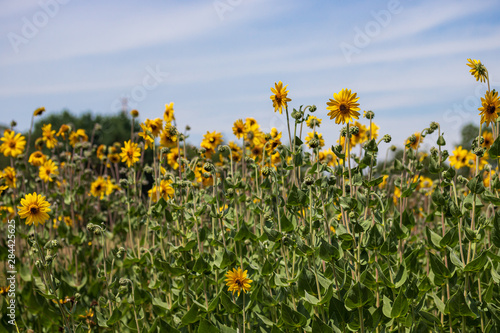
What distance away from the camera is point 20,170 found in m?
6.65

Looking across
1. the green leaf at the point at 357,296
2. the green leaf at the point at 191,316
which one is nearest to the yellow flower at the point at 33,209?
the green leaf at the point at 191,316

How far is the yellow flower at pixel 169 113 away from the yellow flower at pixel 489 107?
2726 millimetres

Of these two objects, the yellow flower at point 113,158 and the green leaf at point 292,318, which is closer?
the green leaf at point 292,318

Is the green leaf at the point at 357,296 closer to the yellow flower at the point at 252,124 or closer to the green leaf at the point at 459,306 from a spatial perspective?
the green leaf at the point at 459,306

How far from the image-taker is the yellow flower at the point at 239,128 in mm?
4844

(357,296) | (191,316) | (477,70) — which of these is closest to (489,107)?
(477,70)

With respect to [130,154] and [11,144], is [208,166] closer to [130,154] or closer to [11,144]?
[130,154]

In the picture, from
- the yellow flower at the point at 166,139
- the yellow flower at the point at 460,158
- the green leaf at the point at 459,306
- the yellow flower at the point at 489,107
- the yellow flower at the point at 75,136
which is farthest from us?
the yellow flower at the point at 75,136

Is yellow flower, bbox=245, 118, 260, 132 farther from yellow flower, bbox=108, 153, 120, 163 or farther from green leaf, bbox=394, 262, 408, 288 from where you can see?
green leaf, bbox=394, 262, 408, 288

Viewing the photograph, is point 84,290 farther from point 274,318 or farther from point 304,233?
point 304,233

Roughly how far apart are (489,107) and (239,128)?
2.48 m

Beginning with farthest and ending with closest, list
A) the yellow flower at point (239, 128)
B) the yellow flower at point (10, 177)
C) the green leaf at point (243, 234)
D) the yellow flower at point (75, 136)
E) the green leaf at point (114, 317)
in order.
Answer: the yellow flower at point (75, 136)
the yellow flower at point (10, 177)
the yellow flower at point (239, 128)
the green leaf at point (114, 317)
the green leaf at point (243, 234)

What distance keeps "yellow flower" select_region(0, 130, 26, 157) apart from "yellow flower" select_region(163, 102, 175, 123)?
3.01 metres

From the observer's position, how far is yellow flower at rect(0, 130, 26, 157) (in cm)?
640
